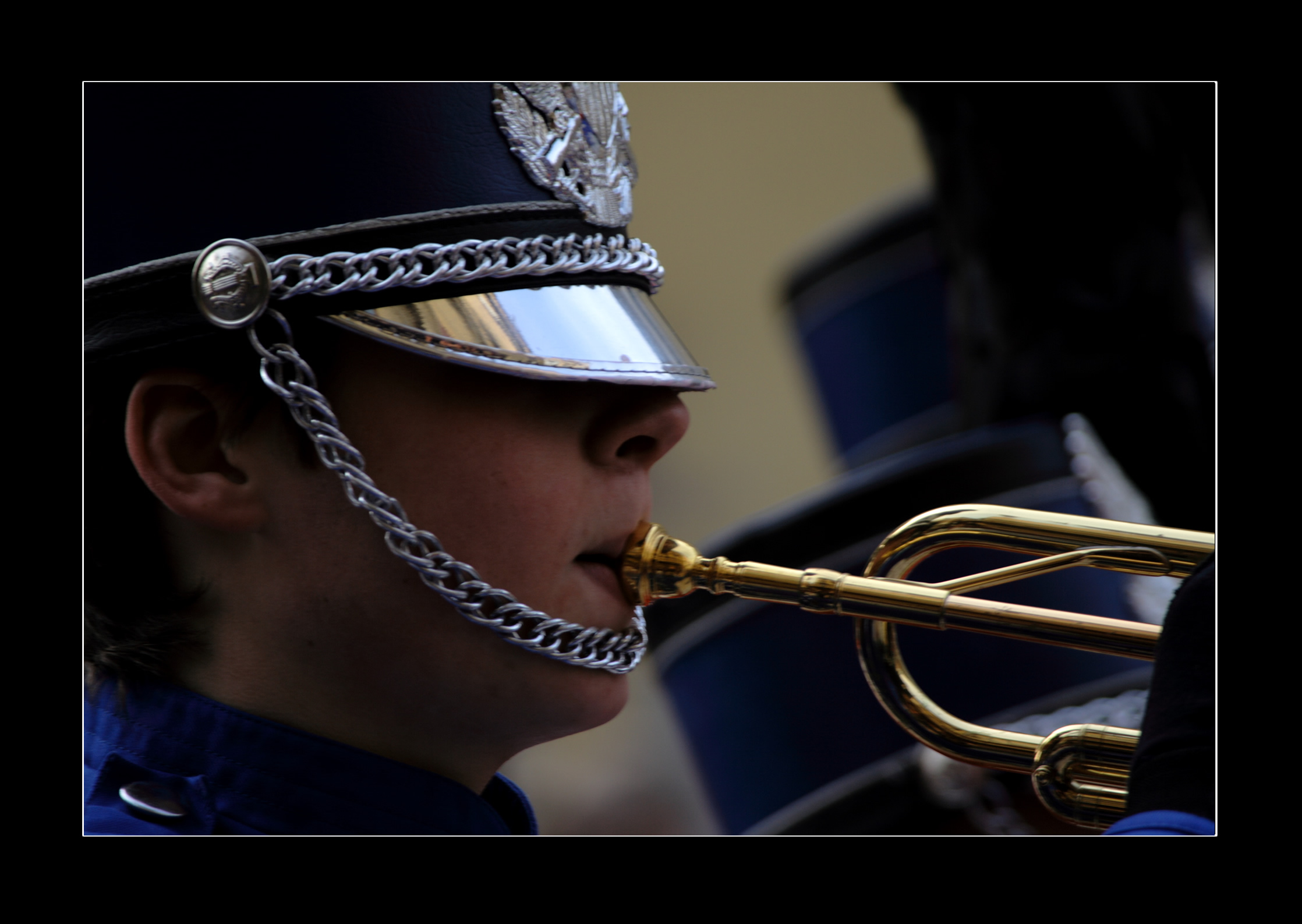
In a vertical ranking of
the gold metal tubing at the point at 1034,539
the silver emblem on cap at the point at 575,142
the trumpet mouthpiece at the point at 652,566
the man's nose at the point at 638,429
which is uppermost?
the silver emblem on cap at the point at 575,142

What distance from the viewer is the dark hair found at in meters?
1.35

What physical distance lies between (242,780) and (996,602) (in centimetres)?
84

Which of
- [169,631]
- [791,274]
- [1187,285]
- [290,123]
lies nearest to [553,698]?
[169,631]

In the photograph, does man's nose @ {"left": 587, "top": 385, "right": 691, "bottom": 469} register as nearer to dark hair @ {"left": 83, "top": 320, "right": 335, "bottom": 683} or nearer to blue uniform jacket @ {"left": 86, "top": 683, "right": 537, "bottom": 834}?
dark hair @ {"left": 83, "top": 320, "right": 335, "bottom": 683}

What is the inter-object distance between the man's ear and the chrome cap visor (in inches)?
6.2

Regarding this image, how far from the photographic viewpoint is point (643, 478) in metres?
1.47

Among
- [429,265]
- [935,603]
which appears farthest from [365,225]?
[935,603]

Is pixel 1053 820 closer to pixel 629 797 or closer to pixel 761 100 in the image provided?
pixel 629 797

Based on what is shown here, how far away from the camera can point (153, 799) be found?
1.37 m

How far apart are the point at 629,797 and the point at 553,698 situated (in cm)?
183

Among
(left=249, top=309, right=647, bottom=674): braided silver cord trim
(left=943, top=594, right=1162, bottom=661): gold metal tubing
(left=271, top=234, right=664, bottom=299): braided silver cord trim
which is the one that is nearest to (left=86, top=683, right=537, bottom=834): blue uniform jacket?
(left=249, top=309, right=647, bottom=674): braided silver cord trim

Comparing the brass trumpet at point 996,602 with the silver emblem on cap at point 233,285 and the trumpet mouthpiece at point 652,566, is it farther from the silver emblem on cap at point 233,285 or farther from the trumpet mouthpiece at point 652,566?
the silver emblem on cap at point 233,285

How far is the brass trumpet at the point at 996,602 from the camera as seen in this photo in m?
1.56

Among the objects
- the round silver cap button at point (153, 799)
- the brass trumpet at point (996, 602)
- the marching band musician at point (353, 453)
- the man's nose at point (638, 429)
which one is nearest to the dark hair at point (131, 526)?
the marching band musician at point (353, 453)
